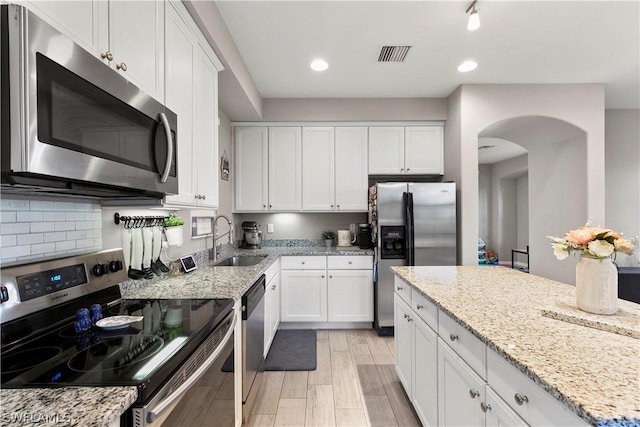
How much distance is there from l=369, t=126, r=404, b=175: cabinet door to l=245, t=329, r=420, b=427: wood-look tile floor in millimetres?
2101

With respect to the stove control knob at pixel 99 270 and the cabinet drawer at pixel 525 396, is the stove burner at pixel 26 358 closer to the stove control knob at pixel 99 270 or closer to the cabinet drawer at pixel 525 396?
the stove control knob at pixel 99 270

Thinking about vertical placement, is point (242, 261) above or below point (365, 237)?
below

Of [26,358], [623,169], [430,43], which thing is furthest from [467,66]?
[26,358]

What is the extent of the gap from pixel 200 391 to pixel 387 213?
2.59m

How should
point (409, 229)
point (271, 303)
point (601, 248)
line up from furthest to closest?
point (409, 229) < point (271, 303) < point (601, 248)

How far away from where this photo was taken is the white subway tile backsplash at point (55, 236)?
3.73 feet

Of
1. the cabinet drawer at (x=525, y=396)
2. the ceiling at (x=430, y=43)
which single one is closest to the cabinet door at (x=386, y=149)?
the ceiling at (x=430, y=43)

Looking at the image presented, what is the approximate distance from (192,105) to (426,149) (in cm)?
285

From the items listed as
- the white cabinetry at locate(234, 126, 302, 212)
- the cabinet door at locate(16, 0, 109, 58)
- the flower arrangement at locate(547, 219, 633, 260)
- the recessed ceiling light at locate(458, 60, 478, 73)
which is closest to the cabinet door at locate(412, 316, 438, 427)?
the flower arrangement at locate(547, 219, 633, 260)

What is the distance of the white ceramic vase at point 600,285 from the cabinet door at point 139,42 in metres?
2.04

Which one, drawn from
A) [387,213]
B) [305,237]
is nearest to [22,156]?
[387,213]

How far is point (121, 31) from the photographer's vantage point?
114cm

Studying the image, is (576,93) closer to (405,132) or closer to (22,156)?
(405,132)

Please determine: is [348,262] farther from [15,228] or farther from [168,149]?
[15,228]
